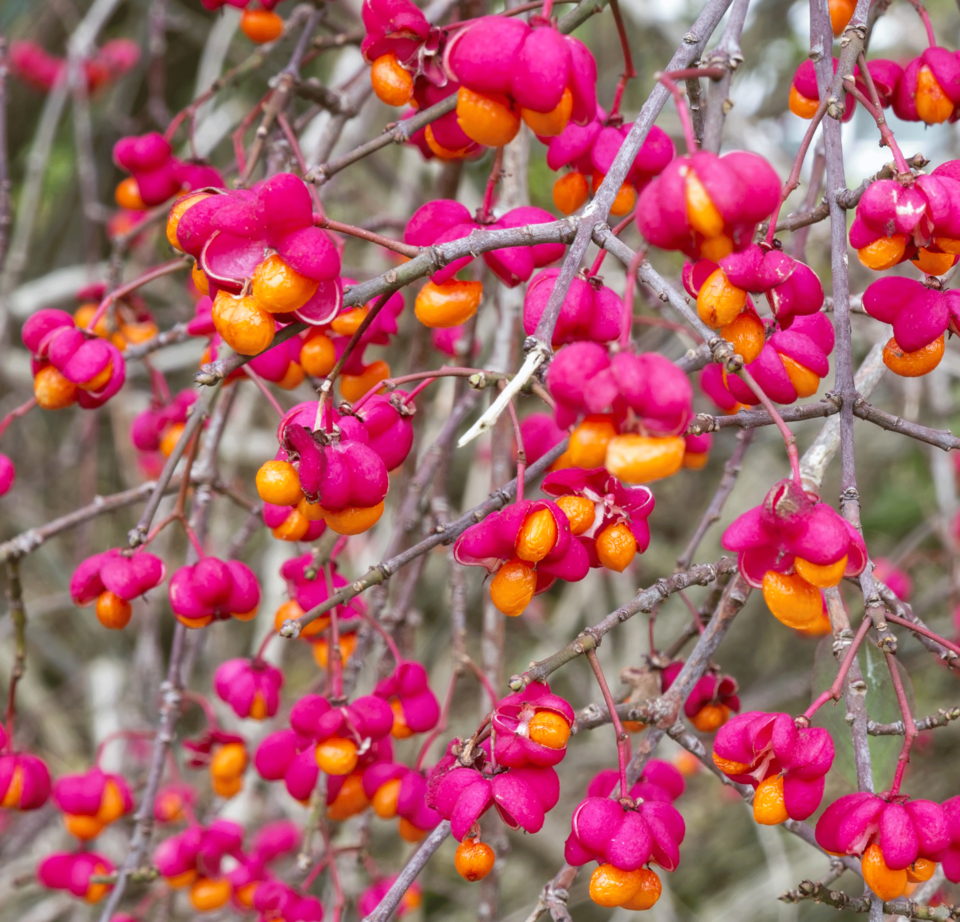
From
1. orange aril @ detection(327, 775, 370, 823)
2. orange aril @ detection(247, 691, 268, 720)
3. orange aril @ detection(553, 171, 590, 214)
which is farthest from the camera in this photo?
orange aril @ detection(247, 691, 268, 720)

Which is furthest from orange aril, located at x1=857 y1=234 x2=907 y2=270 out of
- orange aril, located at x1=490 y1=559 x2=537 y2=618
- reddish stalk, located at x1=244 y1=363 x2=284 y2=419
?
reddish stalk, located at x1=244 y1=363 x2=284 y2=419

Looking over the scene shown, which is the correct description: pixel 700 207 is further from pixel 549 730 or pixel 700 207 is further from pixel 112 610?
pixel 112 610

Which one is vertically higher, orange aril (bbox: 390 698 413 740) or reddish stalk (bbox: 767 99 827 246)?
reddish stalk (bbox: 767 99 827 246)

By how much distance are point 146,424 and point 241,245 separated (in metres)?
0.66

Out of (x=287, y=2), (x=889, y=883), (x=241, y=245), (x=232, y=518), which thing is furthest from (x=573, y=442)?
(x=232, y=518)

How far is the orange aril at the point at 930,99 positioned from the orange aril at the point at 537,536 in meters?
0.61

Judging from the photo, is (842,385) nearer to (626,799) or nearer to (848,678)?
(848,678)

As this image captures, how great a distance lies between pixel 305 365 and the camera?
951 millimetres

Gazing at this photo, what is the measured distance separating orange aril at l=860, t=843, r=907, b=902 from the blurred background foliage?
1247mm

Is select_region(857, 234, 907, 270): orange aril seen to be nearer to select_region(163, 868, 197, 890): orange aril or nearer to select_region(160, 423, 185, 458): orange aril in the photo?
select_region(160, 423, 185, 458): orange aril

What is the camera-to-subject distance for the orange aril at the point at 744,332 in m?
0.76

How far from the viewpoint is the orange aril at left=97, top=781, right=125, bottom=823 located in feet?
4.39

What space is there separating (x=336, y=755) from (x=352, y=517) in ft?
1.17

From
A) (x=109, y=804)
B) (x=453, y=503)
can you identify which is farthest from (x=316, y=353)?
(x=453, y=503)
